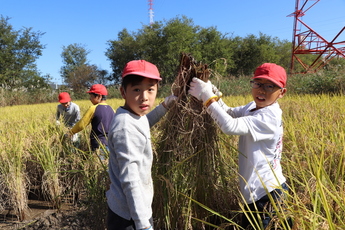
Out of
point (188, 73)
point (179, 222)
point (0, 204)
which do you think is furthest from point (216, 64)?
point (0, 204)

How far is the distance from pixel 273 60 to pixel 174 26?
1418 centimetres

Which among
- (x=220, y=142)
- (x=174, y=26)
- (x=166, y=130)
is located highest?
(x=174, y=26)

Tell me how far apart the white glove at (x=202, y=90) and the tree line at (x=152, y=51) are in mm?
19015

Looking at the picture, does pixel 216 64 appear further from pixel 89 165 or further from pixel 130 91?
pixel 89 165

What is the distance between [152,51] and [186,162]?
26.4 metres

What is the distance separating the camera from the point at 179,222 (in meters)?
1.68

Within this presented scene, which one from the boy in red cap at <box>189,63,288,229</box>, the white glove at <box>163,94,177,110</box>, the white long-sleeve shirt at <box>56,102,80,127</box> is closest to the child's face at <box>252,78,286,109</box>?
the boy in red cap at <box>189,63,288,229</box>

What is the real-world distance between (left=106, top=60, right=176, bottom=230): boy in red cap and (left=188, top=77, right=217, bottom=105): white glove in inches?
9.2

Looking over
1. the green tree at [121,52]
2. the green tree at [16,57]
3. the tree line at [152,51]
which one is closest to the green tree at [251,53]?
the tree line at [152,51]

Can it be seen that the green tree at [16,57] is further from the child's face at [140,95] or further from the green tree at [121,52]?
the child's face at [140,95]

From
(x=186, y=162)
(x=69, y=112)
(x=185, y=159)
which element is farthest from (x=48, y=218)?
(x=69, y=112)

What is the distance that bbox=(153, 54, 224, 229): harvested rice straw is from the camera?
1.46m

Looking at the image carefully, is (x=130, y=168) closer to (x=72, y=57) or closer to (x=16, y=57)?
(x=16, y=57)

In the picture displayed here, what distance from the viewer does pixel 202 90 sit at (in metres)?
1.35
